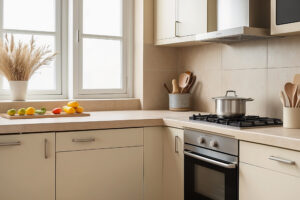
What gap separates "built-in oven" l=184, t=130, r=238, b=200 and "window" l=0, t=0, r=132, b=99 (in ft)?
3.95

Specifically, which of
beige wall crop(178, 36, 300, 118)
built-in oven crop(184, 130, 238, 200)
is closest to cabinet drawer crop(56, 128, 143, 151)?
built-in oven crop(184, 130, 238, 200)

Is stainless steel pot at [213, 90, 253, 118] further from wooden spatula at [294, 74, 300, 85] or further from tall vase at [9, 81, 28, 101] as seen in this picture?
tall vase at [9, 81, 28, 101]

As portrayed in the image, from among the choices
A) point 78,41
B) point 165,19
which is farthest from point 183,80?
point 78,41

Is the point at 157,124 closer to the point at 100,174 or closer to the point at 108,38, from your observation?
the point at 100,174

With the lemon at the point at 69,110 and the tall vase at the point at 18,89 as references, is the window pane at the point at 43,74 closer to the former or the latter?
the tall vase at the point at 18,89

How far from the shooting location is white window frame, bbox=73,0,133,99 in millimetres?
3281

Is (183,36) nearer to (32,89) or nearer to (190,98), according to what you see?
(190,98)

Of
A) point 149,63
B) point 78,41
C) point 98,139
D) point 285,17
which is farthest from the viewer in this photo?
point 149,63

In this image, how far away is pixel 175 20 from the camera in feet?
10.2

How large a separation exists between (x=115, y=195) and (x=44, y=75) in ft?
4.01

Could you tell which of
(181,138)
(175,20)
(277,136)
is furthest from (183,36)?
(277,136)

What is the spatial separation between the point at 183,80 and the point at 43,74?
1.16 meters

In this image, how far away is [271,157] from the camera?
1.87m

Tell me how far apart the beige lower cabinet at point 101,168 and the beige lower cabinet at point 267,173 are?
84 cm
